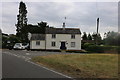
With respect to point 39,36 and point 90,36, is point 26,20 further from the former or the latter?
point 90,36

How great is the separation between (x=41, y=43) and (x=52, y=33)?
3.96 metres

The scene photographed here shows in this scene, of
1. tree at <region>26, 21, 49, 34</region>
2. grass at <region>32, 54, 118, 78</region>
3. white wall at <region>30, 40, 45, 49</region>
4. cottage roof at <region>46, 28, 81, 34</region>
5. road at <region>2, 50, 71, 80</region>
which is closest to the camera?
road at <region>2, 50, 71, 80</region>

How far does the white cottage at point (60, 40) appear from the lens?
236 feet

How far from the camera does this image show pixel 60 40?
72.4m

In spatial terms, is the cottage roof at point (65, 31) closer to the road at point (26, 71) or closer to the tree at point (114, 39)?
the road at point (26, 71)

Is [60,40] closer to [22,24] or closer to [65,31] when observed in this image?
[65,31]

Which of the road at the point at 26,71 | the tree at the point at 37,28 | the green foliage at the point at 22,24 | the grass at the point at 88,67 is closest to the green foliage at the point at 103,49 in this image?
the grass at the point at 88,67

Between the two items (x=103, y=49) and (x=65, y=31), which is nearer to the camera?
(x=103, y=49)

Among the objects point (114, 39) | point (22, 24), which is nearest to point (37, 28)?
point (22, 24)

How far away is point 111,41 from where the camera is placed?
11023 mm

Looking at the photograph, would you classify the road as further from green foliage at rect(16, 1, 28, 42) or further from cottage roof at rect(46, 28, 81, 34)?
green foliage at rect(16, 1, 28, 42)

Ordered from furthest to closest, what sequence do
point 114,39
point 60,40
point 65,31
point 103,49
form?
point 65,31, point 60,40, point 103,49, point 114,39

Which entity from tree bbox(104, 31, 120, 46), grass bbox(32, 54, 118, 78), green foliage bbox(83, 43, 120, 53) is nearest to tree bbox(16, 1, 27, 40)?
green foliage bbox(83, 43, 120, 53)

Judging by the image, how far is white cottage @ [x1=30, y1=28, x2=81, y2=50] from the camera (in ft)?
236
